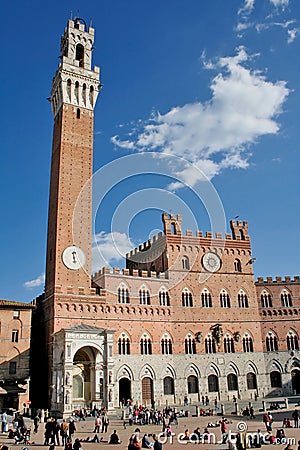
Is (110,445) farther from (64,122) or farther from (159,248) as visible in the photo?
(64,122)

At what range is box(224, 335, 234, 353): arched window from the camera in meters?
42.9

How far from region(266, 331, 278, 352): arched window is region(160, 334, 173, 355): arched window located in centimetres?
1117

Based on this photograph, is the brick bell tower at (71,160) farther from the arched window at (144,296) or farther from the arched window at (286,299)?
the arched window at (286,299)

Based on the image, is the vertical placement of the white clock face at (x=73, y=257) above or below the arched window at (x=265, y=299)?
above

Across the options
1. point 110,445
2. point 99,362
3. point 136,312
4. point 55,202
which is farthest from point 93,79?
point 110,445

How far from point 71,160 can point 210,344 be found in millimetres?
22984

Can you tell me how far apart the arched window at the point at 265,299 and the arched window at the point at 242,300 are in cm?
190

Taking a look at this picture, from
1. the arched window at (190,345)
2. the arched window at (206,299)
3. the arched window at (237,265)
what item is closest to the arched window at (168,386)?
the arched window at (190,345)

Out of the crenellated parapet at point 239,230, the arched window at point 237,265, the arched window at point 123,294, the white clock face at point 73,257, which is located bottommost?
the arched window at point 123,294

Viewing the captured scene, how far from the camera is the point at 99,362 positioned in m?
34.6

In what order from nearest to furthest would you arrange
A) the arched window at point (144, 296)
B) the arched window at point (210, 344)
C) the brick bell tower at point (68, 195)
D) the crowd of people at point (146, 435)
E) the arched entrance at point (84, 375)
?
the crowd of people at point (146, 435)
the arched entrance at point (84, 375)
the brick bell tower at point (68, 195)
the arched window at point (144, 296)
the arched window at point (210, 344)

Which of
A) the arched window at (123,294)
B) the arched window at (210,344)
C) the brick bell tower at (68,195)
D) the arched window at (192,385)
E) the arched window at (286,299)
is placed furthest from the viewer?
the arched window at (286,299)

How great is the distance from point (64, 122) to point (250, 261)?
24942 millimetres

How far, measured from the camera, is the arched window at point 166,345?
4050cm
